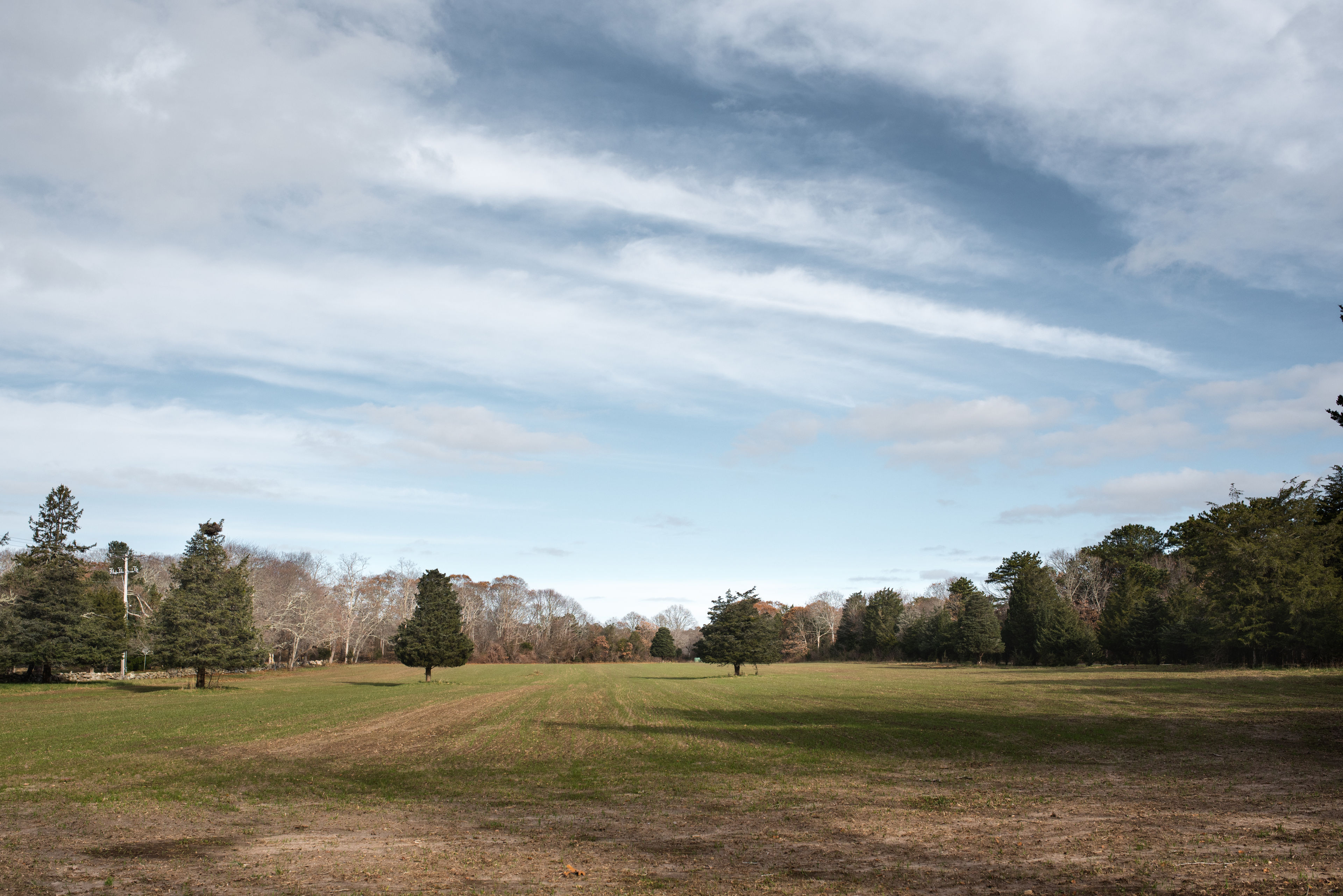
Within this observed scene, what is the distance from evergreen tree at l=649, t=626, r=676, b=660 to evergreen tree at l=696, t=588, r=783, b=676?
227ft

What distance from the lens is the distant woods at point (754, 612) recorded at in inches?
1940

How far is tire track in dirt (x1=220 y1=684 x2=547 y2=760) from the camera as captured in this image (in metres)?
20.2

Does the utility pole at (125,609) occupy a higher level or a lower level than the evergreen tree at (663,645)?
higher

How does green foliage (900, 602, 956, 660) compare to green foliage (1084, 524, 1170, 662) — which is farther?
green foliage (900, 602, 956, 660)

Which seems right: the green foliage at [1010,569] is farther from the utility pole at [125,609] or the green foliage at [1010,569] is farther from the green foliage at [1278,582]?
the utility pole at [125,609]

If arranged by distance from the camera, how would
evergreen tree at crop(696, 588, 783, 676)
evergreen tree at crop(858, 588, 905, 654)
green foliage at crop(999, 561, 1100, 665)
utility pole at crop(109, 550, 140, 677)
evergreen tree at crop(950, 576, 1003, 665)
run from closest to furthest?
1. utility pole at crop(109, 550, 140, 677)
2. evergreen tree at crop(696, 588, 783, 676)
3. green foliage at crop(999, 561, 1100, 665)
4. evergreen tree at crop(950, 576, 1003, 665)
5. evergreen tree at crop(858, 588, 905, 654)

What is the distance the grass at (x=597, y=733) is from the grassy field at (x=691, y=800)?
157 millimetres

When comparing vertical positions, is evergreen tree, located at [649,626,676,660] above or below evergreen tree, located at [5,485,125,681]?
below

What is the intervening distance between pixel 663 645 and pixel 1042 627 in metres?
69.2

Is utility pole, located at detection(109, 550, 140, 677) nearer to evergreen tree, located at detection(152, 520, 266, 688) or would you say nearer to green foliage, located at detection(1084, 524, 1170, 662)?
evergreen tree, located at detection(152, 520, 266, 688)

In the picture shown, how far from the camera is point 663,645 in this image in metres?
133

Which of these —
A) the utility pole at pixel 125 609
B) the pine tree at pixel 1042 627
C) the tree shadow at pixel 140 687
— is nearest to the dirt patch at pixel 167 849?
the tree shadow at pixel 140 687

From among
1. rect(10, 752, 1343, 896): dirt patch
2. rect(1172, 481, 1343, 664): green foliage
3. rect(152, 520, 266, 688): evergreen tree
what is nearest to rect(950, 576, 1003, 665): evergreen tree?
rect(1172, 481, 1343, 664): green foliage

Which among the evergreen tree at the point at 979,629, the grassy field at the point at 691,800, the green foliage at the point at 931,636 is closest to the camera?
the grassy field at the point at 691,800
